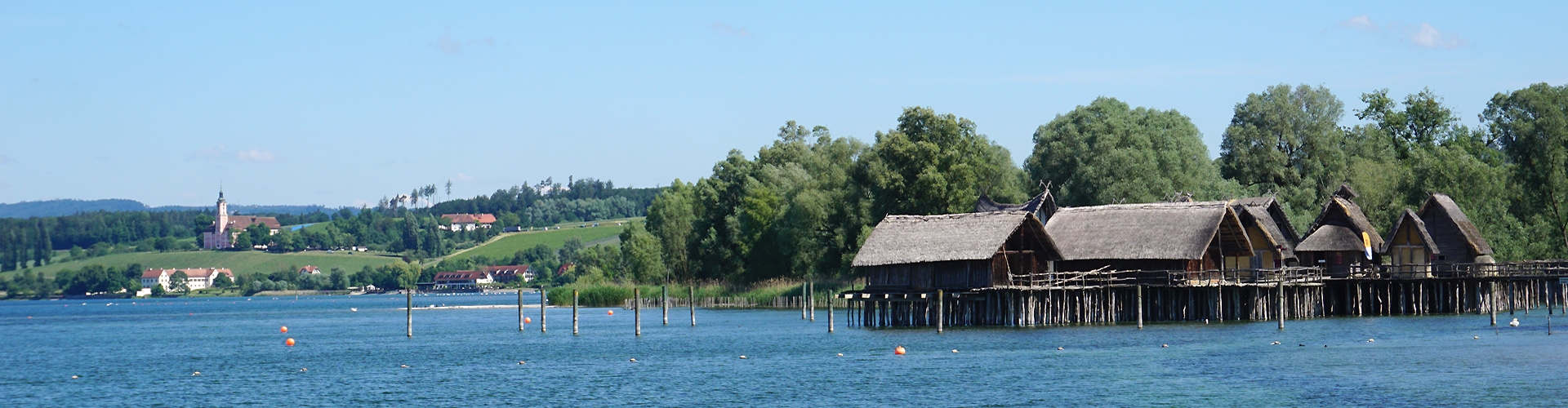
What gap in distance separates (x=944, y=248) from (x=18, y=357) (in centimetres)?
3756

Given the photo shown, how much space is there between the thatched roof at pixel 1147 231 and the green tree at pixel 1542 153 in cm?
2722

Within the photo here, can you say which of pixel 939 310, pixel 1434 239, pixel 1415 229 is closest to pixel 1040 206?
pixel 939 310

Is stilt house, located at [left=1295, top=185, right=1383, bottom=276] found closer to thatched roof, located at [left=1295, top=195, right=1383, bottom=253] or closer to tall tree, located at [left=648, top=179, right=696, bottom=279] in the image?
thatched roof, located at [left=1295, top=195, right=1383, bottom=253]

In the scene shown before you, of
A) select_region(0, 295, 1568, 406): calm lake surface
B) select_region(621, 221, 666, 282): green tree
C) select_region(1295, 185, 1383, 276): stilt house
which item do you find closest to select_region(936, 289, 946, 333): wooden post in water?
select_region(0, 295, 1568, 406): calm lake surface

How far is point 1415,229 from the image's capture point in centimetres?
6525

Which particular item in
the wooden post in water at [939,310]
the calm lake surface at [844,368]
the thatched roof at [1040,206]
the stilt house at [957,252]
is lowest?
the calm lake surface at [844,368]

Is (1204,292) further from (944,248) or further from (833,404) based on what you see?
(833,404)

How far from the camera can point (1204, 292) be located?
196 feet

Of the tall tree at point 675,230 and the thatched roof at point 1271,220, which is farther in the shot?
the tall tree at point 675,230

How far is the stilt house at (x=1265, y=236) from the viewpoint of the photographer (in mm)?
61875

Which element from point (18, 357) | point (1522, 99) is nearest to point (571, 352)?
point (18, 357)

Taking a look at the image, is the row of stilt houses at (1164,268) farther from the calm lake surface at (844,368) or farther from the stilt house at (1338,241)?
the calm lake surface at (844,368)

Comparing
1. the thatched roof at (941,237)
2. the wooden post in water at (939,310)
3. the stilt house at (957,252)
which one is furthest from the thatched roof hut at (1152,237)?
the wooden post in water at (939,310)

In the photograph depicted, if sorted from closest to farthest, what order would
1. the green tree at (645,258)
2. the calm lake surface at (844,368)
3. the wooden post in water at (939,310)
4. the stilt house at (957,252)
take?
the calm lake surface at (844,368) < the wooden post in water at (939,310) < the stilt house at (957,252) < the green tree at (645,258)
